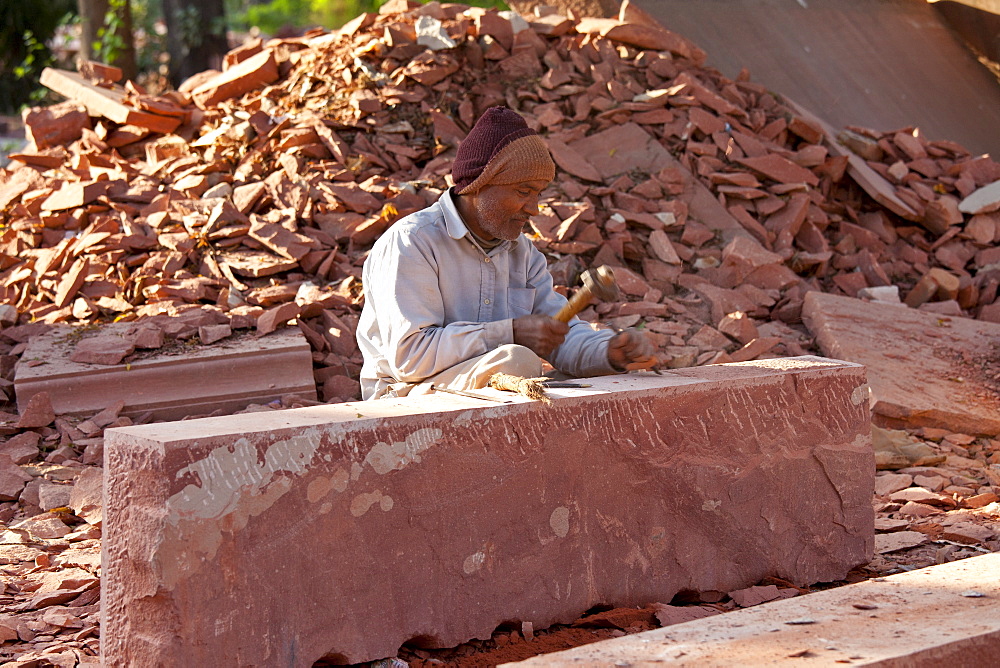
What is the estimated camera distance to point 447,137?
6738mm

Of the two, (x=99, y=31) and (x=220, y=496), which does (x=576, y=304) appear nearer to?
(x=220, y=496)

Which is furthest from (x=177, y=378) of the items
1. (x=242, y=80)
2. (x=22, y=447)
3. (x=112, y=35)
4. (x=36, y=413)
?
(x=112, y=35)

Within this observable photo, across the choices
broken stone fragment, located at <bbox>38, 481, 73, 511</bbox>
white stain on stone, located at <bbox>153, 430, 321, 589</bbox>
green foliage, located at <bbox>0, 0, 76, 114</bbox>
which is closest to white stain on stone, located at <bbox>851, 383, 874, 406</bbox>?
white stain on stone, located at <bbox>153, 430, 321, 589</bbox>

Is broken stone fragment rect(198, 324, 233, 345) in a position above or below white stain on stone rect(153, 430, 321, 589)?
below

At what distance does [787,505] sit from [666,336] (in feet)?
7.97

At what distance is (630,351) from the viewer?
3133 mm

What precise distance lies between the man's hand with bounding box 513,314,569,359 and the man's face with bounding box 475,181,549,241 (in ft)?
1.19

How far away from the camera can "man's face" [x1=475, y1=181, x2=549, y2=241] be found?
3.21 meters

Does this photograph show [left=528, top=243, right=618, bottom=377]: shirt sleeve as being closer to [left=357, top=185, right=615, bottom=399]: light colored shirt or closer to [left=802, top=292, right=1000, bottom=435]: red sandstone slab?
[left=357, top=185, right=615, bottom=399]: light colored shirt

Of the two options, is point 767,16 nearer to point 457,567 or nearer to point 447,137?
point 447,137

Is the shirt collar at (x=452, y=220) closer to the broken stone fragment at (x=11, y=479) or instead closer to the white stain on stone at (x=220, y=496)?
the white stain on stone at (x=220, y=496)

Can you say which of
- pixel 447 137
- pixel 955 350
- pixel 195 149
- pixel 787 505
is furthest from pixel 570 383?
pixel 195 149

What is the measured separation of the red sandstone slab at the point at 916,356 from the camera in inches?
198

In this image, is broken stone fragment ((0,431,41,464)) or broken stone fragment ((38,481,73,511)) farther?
broken stone fragment ((0,431,41,464))
